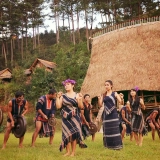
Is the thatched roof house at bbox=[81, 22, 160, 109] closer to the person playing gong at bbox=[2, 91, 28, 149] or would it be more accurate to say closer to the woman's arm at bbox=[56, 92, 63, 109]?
the person playing gong at bbox=[2, 91, 28, 149]

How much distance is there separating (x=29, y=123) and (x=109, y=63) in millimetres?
9242

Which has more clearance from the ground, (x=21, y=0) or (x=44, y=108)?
(x=21, y=0)

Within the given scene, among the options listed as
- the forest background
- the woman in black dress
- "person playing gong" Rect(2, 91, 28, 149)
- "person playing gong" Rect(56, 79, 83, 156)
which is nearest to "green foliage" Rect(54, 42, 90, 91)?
the forest background

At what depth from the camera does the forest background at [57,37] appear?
29.9m

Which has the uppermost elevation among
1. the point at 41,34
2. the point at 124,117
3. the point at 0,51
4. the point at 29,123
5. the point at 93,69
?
the point at 41,34

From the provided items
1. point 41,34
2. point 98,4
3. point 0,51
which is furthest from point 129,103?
point 41,34

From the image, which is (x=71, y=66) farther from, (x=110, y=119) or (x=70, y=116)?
(x=70, y=116)

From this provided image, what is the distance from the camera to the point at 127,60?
25250 mm

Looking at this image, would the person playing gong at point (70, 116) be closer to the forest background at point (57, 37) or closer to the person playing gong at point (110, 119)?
the person playing gong at point (110, 119)

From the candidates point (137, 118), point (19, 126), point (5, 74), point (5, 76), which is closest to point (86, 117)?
point (137, 118)

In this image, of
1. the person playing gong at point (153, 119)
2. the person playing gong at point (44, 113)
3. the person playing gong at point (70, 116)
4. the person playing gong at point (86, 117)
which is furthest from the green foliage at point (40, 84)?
the person playing gong at point (70, 116)

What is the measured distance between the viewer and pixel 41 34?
188ft

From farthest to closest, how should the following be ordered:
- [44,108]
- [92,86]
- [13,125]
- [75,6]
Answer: [75,6] < [92,86] < [44,108] < [13,125]

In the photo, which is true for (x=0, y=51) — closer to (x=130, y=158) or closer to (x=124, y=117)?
(x=124, y=117)
